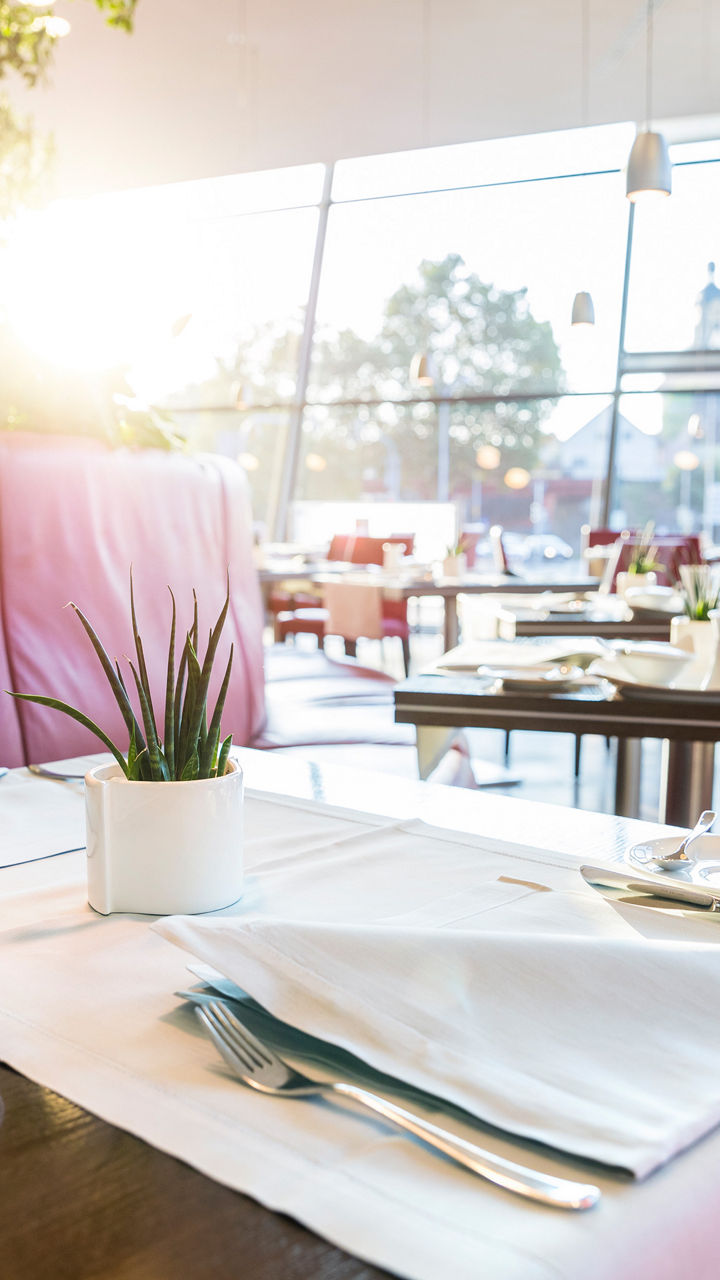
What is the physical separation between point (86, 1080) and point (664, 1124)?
27cm

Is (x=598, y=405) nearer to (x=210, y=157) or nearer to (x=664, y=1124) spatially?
(x=210, y=157)

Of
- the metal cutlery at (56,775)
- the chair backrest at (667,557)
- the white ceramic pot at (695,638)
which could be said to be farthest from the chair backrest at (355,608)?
the metal cutlery at (56,775)

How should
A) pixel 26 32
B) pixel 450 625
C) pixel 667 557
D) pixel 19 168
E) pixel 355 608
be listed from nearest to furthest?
1. pixel 19 168
2. pixel 26 32
3. pixel 355 608
4. pixel 450 625
5. pixel 667 557

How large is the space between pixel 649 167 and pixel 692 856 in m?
4.49

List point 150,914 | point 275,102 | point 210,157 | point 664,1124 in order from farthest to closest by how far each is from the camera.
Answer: point 210,157, point 275,102, point 150,914, point 664,1124

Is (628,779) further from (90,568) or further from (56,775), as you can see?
(56,775)

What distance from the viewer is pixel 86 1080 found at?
54cm

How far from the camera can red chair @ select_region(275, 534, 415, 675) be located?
22.3ft

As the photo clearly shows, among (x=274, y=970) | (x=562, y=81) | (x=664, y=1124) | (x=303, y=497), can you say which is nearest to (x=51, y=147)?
(x=274, y=970)

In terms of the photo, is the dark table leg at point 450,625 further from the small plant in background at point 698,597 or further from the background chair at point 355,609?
the small plant in background at point 698,597

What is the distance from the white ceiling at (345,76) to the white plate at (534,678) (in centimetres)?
717

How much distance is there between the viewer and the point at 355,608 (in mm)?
5621

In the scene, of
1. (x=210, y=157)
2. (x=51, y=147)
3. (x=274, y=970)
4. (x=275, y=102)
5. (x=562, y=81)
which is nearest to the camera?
(x=274, y=970)

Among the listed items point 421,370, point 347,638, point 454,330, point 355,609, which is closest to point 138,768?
point 355,609
